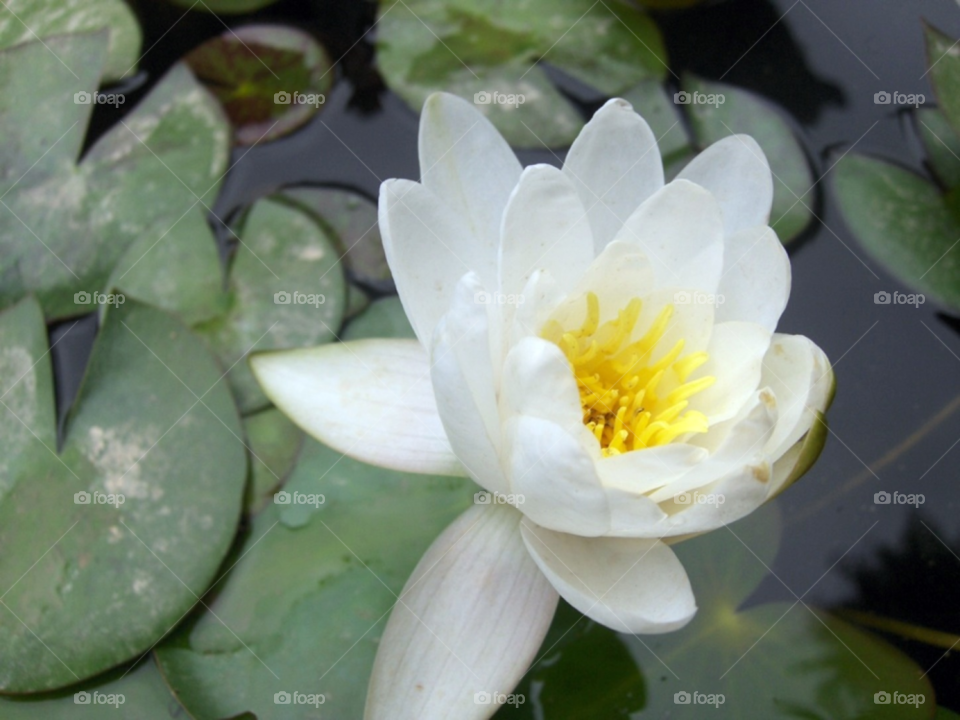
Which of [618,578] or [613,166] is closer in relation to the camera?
[618,578]

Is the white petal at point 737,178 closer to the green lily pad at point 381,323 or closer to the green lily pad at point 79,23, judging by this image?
the green lily pad at point 381,323

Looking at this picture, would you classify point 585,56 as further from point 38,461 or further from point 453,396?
point 38,461

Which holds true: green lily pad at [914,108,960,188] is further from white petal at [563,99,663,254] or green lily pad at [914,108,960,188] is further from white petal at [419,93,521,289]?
white petal at [419,93,521,289]

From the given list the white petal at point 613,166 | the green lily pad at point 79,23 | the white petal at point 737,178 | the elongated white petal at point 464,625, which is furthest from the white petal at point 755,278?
the green lily pad at point 79,23

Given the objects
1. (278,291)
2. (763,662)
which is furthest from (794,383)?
(278,291)

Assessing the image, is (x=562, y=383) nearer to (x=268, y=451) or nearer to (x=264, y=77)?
(x=268, y=451)

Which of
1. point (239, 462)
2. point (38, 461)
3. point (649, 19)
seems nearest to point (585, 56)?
point (649, 19)
